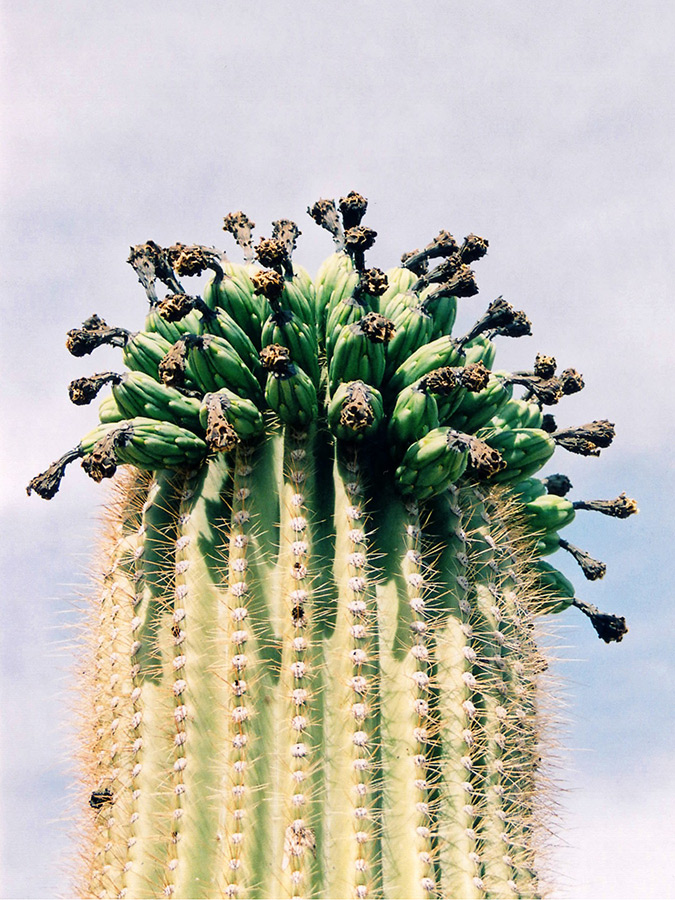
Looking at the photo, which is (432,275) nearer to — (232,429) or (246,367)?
(246,367)

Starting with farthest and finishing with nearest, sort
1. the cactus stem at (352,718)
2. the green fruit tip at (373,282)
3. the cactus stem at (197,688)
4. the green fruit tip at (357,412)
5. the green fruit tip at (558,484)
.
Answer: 1. the green fruit tip at (558,484)
2. the green fruit tip at (373,282)
3. the green fruit tip at (357,412)
4. the cactus stem at (197,688)
5. the cactus stem at (352,718)

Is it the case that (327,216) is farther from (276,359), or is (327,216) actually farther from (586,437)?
(586,437)

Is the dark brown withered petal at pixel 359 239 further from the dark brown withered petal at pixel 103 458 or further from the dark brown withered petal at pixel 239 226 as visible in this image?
the dark brown withered petal at pixel 103 458

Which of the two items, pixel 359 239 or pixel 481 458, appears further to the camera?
pixel 359 239

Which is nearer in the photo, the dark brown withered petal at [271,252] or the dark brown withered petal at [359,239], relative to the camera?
the dark brown withered petal at [271,252]

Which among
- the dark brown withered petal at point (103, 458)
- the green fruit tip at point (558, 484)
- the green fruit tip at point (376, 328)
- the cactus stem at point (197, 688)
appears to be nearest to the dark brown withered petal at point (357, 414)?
the green fruit tip at point (376, 328)

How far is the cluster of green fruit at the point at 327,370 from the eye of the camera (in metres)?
4.88

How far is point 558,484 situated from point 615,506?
39 cm

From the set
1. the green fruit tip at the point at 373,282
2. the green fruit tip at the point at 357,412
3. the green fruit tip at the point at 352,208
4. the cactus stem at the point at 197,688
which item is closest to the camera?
the cactus stem at the point at 197,688

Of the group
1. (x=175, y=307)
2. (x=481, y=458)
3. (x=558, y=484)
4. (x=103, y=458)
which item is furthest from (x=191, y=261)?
(x=558, y=484)

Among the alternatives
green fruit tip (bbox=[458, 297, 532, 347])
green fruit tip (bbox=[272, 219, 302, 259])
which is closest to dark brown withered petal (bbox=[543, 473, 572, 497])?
green fruit tip (bbox=[458, 297, 532, 347])

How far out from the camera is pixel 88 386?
5270 mm

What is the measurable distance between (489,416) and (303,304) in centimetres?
127

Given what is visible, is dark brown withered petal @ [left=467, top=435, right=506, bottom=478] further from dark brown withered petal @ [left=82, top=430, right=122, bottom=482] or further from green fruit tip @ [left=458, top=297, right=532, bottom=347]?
dark brown withered petal @ [left=82, top=430, right=122, bottom=482]
